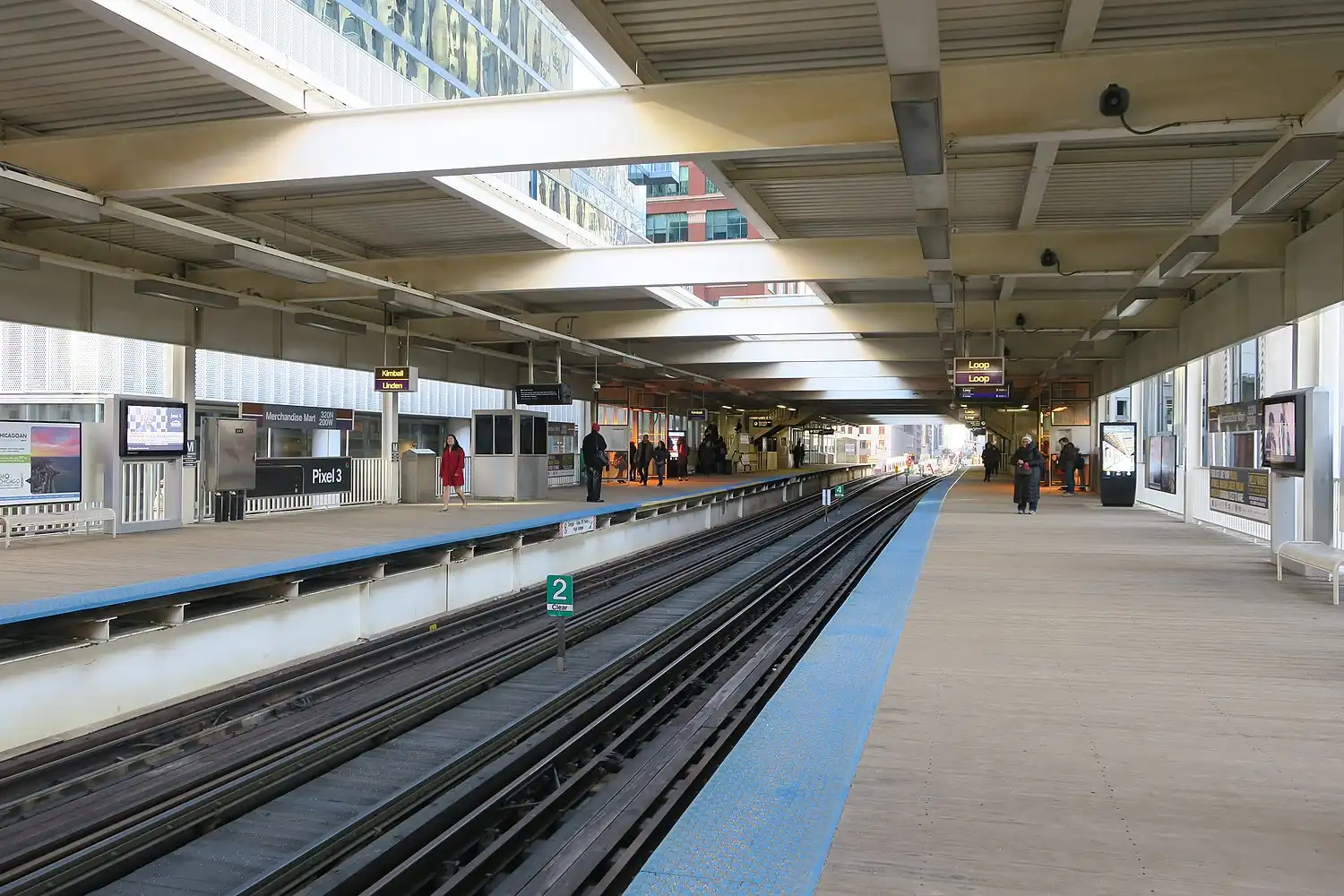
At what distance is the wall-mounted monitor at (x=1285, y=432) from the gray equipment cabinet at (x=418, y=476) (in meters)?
15.1

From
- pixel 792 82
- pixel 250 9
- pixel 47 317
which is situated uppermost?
pixel 250 9

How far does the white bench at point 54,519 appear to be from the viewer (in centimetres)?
1112

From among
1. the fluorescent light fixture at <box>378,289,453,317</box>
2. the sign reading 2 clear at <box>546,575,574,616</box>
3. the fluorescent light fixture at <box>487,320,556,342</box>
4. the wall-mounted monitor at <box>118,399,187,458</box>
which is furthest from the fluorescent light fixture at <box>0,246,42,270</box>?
the fluorescent light fixture at <box>487,320,556,342</box>

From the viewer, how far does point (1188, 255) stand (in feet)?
35.5

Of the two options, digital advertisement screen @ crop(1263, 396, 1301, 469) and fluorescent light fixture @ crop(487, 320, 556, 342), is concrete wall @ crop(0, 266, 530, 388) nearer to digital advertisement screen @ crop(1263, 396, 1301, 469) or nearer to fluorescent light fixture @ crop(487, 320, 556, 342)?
fluorescent light fixture @ crop(487, 320, 556, 342)

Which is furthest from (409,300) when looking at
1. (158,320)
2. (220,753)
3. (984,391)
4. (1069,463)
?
(1069,463)

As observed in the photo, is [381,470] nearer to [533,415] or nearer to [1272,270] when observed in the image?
[533,415]

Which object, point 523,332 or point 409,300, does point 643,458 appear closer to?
point 523,332

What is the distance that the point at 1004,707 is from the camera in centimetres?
570

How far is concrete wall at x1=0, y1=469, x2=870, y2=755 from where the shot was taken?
7.07m

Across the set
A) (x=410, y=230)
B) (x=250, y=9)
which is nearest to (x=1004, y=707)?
(x=250, y=9)

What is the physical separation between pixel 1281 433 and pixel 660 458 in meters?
22.7

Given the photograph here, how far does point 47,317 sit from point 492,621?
786cm

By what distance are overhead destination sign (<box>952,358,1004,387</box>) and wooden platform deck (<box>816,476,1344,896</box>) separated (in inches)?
354
